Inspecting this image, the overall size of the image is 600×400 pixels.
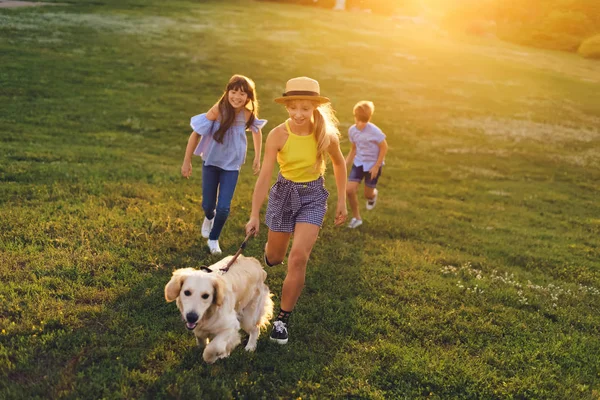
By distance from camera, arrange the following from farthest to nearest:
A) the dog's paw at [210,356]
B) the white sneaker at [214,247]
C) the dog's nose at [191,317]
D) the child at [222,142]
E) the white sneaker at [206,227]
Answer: the white sneaker at [206,227] → the white sneaker at [214,247] → the child at [222,142] → the dog's paw at [210,356] → the dog's nose at [191,317]

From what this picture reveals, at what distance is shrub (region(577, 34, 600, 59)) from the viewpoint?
177 feet

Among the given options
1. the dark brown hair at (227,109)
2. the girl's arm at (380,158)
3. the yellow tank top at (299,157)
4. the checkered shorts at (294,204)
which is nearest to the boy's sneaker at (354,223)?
the girl's arm at (380,158)

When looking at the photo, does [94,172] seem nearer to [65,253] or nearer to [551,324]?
[65,253]

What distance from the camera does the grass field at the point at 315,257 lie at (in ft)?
18.5

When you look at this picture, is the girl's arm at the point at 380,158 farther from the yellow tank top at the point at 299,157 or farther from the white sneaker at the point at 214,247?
the yellow tank top at the point at 299,157

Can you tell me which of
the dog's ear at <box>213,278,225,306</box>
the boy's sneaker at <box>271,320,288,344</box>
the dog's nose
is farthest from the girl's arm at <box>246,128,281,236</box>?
the dog's nose

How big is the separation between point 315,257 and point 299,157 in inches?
143

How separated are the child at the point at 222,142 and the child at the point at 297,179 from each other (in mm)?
2309

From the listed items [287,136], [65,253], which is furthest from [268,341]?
[65,253]

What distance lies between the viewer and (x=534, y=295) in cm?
866

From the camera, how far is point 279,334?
244 inches

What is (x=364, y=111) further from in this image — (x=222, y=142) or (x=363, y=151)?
(x=222, y=142)

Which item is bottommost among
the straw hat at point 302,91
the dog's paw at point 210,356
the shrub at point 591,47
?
the dog's paw at point 210,356

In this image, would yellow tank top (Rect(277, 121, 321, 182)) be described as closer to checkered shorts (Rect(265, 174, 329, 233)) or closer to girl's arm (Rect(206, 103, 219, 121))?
checkered shorts (Rect(265, 174, 329, 233))
